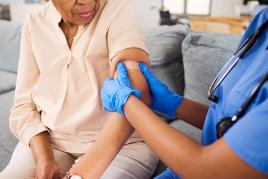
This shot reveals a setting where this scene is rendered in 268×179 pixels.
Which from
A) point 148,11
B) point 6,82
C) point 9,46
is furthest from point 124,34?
point 148,11

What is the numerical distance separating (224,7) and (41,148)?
5.71 m

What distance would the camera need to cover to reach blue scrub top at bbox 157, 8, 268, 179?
1.60 feet

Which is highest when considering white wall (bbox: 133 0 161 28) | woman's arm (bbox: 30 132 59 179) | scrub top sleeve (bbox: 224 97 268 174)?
scrub top sleeve (bbox: 224 97 268 174)

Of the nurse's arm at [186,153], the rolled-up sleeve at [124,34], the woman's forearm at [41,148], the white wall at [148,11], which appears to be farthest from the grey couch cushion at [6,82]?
the white wall at [148,11]

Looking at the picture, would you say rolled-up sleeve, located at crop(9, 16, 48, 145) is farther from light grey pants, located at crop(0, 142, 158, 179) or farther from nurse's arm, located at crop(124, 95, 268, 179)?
nurse's arm, located at crop(124, 95, 268, 179)

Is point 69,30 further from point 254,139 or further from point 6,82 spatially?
point 6,82

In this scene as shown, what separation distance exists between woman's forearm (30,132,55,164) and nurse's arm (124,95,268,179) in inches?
17.4

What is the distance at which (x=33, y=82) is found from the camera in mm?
1149

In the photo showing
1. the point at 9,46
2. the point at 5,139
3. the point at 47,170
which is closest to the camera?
the point at 47,170

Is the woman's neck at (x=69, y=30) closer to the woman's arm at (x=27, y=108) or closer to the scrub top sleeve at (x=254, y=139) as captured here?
the woman's arm at (x=27, y=108)

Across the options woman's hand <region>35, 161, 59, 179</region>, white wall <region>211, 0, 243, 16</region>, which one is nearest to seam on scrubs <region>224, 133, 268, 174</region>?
woman's hand <region>35, 161, 59, 179</region>

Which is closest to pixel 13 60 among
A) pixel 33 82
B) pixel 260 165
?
pixel 33 82

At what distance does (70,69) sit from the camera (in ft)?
3.45

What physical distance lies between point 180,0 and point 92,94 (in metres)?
5.94
